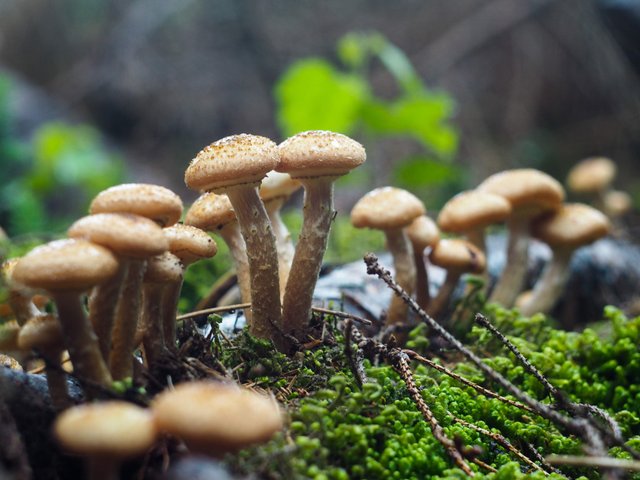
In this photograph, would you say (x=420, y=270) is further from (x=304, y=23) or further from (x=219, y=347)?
(x=304, y=23)

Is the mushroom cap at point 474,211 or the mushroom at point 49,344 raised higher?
the mushroom cap at point 474,211

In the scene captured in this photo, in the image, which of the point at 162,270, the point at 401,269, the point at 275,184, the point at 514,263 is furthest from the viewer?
the point at 514,263

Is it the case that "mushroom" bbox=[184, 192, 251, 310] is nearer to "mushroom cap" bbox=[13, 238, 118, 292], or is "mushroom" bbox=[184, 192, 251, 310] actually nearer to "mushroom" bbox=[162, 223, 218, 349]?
"mushroom" bbox=[162, 223, 218, 349]

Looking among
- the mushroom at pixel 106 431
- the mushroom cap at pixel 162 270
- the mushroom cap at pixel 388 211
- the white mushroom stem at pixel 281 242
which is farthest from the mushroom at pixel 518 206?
the mushroom at pixel 106 431

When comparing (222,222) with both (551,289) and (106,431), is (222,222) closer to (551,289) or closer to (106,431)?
(106,431)

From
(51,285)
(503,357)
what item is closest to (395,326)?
(503,357)

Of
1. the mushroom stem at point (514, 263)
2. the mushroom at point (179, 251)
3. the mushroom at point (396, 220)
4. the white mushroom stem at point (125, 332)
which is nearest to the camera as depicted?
the white mushroom stem at point (125, 332)

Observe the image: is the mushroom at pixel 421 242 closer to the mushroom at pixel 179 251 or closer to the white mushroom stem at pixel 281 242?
the white mushroom stem at pixel 281 242

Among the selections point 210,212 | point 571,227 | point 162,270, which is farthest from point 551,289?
point 162,270
